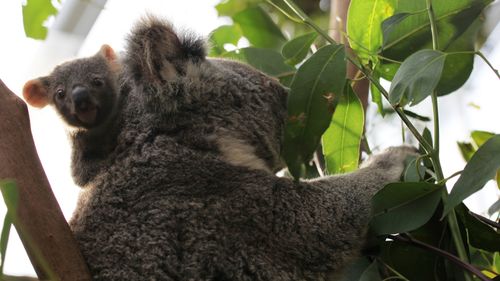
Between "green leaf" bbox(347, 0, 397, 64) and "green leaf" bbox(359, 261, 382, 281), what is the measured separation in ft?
3.16

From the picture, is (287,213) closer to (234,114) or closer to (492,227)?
(234,114)

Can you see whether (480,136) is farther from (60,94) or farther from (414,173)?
(60,94)

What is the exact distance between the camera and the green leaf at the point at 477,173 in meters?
2.36

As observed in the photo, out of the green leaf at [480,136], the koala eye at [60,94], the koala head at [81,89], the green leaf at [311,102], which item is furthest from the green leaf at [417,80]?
the koala eye at [60,94]

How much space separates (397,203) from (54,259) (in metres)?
1.24

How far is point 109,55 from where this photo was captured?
146 inches

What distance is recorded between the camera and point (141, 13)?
3.13 meters

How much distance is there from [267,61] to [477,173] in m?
1.35

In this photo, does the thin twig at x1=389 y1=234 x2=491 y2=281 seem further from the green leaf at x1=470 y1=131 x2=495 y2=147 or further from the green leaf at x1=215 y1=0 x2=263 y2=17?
the green leaf at x1=215 y1=0 x2=263 y2=17

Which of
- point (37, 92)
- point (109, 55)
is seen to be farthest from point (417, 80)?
point (37, 92)

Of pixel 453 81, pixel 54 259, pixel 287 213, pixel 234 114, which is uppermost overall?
pixel 453 81

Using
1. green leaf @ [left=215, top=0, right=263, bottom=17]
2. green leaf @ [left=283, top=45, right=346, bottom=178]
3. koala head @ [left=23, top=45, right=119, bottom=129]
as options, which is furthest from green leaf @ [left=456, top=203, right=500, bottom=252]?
green leaf @ [left=215, top=0, right=263, bottom=17]

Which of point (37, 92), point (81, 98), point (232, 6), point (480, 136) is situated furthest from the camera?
point (232, 6)

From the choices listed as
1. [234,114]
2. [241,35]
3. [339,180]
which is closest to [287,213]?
[339,180]
